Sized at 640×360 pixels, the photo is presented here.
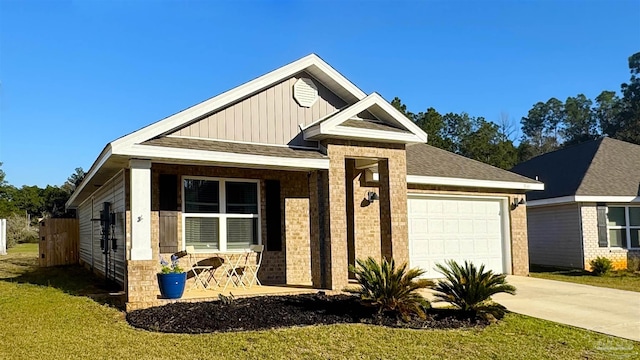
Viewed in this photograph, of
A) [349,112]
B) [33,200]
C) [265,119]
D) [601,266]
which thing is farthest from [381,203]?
[33,200]

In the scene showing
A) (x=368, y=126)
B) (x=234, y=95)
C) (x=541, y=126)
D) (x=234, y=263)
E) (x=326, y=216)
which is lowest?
(x=234, y=263)

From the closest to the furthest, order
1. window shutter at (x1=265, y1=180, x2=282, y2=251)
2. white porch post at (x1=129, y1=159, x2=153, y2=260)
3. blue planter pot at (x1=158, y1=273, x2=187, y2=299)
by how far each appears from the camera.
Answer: blue planter pot at (x1=158, y1=273, x2=187, y2=299), white porch post at (x1=129, y1=159, x2=153, y2=260), window shutter at (x1=265, y1=180, x2=282, y2=251)

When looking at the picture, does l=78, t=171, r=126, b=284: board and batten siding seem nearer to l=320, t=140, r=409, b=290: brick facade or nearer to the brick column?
l=320, t=140, r=409, b=290: brick facade

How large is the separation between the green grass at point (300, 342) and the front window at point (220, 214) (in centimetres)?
296

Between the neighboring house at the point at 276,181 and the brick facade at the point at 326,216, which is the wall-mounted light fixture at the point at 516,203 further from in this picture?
the brick facade at the point at 326,216

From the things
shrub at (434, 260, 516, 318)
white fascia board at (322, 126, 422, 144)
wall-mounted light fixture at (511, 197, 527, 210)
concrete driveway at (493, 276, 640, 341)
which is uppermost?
white fascia board at (322, 126, 422, 144)

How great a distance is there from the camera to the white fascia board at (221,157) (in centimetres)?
979

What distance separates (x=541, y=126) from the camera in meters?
68.1

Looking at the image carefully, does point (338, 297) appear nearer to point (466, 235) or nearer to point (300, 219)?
point (300, 219)

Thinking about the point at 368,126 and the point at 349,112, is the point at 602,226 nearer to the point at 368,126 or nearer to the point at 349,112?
the point at 368,126

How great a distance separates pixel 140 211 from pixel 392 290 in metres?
4.78

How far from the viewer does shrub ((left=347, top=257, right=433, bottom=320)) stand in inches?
343

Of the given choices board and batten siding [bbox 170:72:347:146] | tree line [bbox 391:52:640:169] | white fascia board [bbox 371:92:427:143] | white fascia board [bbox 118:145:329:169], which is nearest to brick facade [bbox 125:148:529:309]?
white fascia board [bbox 371:92:427:143]

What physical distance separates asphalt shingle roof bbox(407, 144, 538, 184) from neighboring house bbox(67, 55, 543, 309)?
0.59 metres
